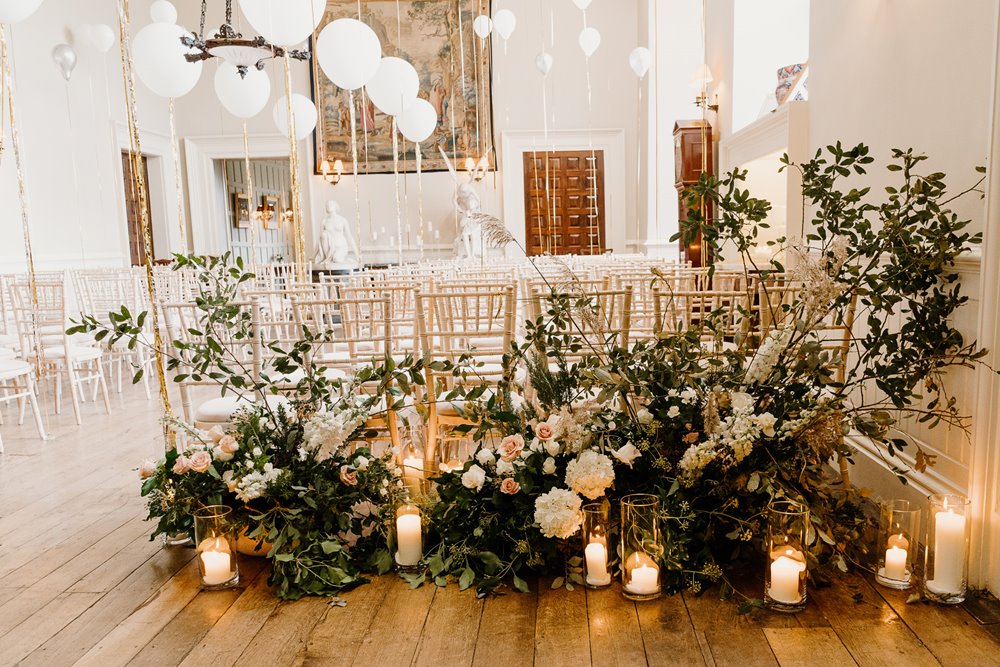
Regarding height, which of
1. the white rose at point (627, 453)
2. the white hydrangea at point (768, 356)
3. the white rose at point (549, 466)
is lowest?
the white rose at point (549, 466)

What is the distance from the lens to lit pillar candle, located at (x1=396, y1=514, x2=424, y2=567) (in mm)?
2549

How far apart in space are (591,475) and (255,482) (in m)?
1.11

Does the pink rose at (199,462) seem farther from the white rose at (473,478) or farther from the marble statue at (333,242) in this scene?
the marble statue at (333,242)

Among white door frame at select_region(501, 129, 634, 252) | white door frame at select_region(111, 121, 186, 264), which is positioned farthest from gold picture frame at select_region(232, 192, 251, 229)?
white door frame at select_region(501, 129, 634, 252)

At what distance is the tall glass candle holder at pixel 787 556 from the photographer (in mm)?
2209

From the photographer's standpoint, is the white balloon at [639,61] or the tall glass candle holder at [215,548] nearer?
the tall glass candle holder at [215,548]

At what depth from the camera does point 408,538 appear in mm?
2559

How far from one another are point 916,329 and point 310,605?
218cm

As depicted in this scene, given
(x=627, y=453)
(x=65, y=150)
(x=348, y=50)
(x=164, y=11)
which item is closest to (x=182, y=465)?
(x=627, y=453)

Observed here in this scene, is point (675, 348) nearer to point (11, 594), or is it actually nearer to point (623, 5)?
point (11, 594)

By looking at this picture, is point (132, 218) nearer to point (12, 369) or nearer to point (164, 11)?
point (164, 11)

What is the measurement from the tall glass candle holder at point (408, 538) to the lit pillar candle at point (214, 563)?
56cm

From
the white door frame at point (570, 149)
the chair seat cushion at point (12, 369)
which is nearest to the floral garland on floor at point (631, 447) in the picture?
the chair seat cushion at point (12, 369)

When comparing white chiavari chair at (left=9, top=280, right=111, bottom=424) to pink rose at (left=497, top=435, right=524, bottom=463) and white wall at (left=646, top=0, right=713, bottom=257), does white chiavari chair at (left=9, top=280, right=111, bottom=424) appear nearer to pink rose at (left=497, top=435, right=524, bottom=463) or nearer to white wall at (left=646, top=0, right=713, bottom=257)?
pink rose at (left=497, top=435, right=524, bottom=463)
